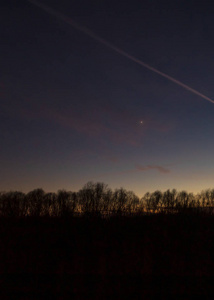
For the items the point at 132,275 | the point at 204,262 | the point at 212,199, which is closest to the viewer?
the point at 132,275

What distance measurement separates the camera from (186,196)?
136375 mm

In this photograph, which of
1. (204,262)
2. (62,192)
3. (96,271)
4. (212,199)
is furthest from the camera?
(212,199)

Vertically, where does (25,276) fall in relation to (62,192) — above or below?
below

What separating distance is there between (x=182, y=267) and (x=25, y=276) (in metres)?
12.4

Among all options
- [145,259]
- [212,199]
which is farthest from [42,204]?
[145,259]

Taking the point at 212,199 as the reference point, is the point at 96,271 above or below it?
below

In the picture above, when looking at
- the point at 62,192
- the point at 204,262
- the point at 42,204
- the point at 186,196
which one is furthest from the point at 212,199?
the point at 204,262

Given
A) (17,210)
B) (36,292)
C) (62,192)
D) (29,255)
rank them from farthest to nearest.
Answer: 1. (62,192)
2. (17,210)
3. (29,255)
4. (36,292)

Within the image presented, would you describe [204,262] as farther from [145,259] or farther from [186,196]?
[186,196]

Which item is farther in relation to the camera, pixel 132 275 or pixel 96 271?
pixel 96 271

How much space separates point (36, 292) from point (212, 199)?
136230 mm

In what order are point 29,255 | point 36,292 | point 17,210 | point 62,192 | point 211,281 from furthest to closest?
point 62,192 → point 17,210 → point 29,255 → point 211,281 → point 36,292

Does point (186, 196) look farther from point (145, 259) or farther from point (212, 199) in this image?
point (145, 259)

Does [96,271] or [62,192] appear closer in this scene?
[96,271]
